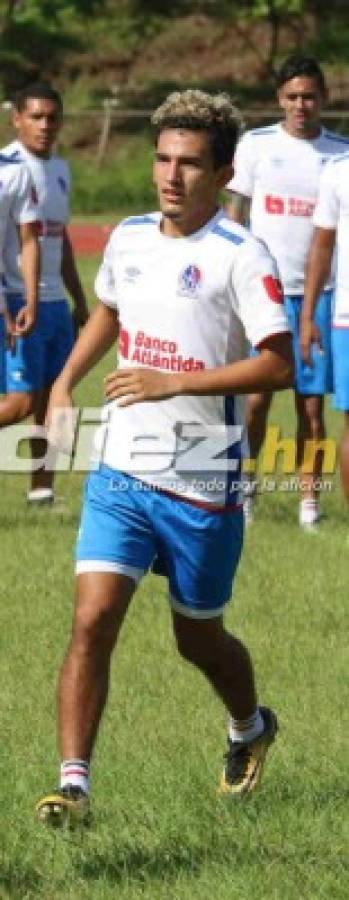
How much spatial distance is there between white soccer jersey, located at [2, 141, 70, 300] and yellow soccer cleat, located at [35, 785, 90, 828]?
7.33 metres

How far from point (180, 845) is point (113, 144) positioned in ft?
153

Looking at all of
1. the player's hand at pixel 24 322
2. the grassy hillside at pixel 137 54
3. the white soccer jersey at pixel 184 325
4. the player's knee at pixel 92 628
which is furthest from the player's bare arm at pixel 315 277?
the grassy hillside at pixel 137 54

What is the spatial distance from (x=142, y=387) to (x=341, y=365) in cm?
524

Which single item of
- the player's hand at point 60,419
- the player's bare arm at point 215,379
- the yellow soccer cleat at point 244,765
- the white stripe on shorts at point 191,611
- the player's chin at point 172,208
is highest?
the player's chin at point 172,208

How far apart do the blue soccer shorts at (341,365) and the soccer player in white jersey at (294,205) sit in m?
1.44

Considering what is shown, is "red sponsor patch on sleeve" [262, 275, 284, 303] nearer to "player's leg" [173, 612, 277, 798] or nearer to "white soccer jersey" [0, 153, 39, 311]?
"player's leg" [173, 612, 277, 798]

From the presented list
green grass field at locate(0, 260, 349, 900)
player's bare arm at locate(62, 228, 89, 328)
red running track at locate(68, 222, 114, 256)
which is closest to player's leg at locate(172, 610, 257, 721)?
green grass field at locate(0, 260, 349, 900)

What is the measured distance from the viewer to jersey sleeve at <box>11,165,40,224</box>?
13047 mm

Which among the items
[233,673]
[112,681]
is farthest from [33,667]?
[233,673]

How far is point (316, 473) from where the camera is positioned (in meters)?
13.2

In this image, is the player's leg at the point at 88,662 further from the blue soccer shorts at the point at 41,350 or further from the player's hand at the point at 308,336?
the blue soccer shorts at the point at 41,350

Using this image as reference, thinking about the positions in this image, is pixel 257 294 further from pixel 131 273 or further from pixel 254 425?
pixel 254 425

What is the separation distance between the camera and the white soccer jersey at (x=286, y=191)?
13172mm

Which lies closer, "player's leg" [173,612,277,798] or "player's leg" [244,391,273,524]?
"player's leg" [173,612,277,798]
